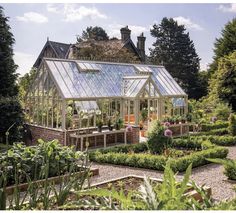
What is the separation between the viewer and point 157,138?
11.7m

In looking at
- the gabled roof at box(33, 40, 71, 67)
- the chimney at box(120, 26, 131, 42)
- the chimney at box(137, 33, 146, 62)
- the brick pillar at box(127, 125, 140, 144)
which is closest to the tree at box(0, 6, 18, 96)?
A: the brick pillar at box(127, 125, 140, 144)

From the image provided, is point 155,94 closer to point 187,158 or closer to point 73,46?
point 187,158

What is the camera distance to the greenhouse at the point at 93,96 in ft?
49.3

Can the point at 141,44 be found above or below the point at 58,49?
above

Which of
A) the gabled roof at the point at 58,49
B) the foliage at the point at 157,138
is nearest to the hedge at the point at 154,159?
the foliage at the point at 157,138

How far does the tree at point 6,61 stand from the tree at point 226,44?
70.5 feet

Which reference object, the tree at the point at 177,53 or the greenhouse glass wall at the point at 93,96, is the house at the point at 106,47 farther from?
the greenhouse glass wall at the point at 93,96

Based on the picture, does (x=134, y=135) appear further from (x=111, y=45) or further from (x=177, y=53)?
(x=177, y=53)

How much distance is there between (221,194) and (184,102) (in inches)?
484

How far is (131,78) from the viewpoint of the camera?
17.5 m

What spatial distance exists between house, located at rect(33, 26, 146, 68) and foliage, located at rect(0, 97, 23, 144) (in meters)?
18.2

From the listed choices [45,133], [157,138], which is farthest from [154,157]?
[45,133]

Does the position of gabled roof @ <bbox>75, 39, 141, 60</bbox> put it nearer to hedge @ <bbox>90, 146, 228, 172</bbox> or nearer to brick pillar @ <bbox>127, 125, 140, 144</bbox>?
brick pillar @ <bbox>127, 125, 140, 144</bbox>

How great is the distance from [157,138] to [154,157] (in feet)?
4.42
